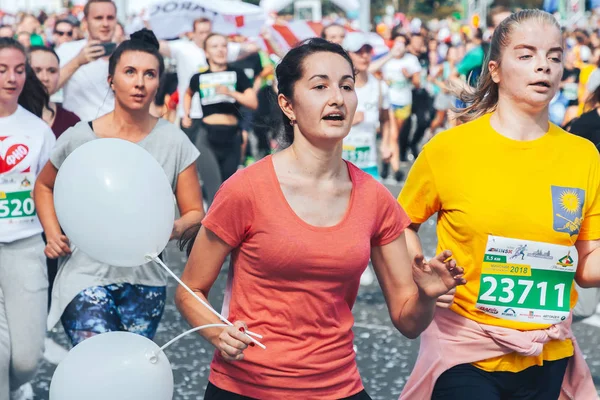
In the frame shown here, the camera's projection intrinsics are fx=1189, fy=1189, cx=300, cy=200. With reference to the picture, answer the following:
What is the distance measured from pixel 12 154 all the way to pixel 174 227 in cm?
92

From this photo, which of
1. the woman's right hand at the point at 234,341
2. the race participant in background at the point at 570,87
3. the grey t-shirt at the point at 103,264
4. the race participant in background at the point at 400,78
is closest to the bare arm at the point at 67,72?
the grey t-shirt at the point at 103,264

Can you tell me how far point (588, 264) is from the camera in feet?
12.8

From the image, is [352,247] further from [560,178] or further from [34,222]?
[34,222]

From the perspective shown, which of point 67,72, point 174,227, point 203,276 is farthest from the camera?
point 67,72

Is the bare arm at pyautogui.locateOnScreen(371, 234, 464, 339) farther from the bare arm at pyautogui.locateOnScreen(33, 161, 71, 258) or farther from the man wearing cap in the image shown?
the man wearing cap

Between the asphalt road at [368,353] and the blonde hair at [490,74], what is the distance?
2.28m

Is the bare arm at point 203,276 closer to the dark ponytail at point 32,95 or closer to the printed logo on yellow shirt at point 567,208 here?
the printed logo on yellow shirt at point 567,208

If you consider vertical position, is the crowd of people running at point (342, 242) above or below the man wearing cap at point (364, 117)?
above

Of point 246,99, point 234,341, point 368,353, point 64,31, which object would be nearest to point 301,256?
point 234,341

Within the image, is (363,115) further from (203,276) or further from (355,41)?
(203,276)

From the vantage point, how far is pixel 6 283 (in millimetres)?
5039

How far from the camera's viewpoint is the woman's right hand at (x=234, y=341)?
3.16 meters

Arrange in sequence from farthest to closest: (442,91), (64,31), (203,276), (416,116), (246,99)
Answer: (442,91) < (416,116) < (64,31) < (246,99) < (203,276)

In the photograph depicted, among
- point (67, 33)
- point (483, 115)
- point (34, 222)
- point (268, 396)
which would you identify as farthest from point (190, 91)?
point (268, 396)
